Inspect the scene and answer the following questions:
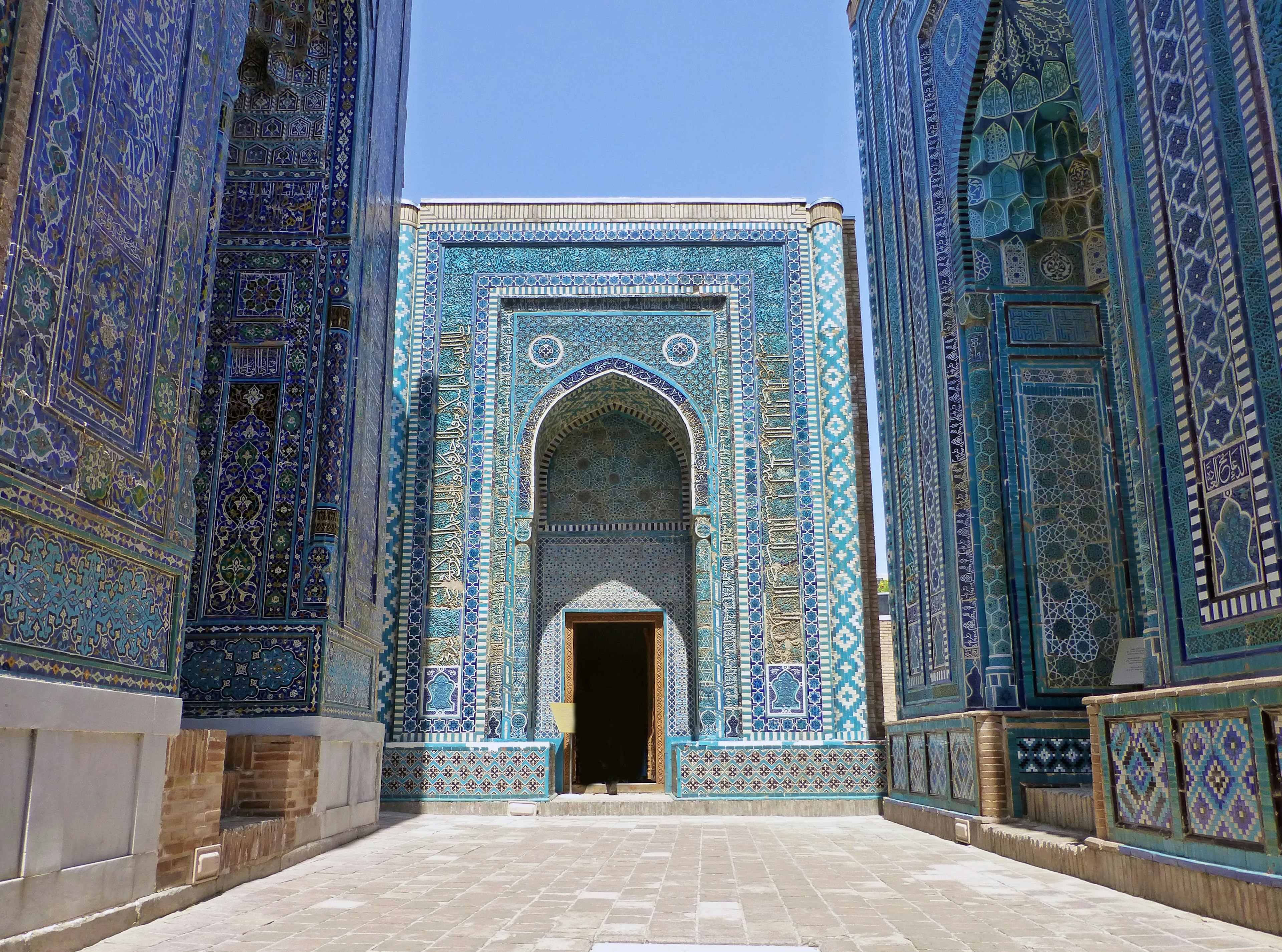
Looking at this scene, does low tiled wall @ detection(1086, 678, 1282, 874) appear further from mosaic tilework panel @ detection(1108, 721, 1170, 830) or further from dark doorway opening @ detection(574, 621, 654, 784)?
dark doorway opening @ detection(574, 621, 654, 784)

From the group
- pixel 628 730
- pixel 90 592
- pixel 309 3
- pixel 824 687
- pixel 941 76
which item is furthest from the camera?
pixel 628 730

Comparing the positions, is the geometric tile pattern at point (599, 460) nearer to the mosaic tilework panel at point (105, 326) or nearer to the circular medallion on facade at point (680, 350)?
the circular medallion on facade at point (680, 350)

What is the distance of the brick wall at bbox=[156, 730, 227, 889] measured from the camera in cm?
352

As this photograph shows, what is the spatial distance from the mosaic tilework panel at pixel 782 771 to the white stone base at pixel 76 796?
5.79 meters

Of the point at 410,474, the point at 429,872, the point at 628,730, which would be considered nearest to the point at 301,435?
the point at 429,872

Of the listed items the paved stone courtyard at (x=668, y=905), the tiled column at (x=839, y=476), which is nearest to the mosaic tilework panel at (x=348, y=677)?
the paved stone courtyard at (x=668, y=905)

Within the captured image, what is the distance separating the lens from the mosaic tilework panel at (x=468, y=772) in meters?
8.67

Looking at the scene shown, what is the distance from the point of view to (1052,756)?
587cm

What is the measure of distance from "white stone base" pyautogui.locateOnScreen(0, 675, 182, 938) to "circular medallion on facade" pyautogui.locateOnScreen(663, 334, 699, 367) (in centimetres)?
699

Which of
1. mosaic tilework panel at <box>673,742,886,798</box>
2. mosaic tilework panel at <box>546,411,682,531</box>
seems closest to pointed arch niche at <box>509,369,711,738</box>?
mosaic tilework panel at <box>546,411,682,531</box>

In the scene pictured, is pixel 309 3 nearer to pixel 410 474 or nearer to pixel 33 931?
pixel 410 474

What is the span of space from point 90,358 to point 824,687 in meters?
7.15

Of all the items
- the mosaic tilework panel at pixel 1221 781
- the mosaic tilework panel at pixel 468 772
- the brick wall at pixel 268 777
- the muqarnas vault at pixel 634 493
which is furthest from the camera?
the muqarnas vault at pixel 634 493

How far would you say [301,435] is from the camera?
5.60 meters
